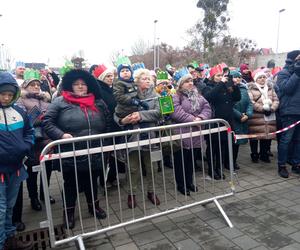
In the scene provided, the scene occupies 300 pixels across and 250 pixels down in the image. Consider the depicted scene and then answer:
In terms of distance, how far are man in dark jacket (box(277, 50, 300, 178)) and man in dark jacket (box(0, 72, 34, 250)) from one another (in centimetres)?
420

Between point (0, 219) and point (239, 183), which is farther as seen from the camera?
point (239, 183)

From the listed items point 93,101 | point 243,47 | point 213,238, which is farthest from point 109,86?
point 243,47

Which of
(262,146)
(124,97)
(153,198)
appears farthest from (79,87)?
(262,146)

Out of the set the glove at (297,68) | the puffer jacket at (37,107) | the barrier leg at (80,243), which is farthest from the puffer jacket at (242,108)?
the barrier leg at (80,243)

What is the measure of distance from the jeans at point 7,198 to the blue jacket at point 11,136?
0.13m

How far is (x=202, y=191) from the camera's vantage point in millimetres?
4824

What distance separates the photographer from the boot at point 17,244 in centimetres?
338

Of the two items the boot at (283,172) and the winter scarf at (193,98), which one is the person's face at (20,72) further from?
the boot at (283,172)

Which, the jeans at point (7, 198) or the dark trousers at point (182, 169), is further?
the dark trousers at point (182, 169)

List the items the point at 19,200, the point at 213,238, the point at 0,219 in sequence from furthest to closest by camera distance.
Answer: the point at 19,200, the point at 213,238, the point at 0,219

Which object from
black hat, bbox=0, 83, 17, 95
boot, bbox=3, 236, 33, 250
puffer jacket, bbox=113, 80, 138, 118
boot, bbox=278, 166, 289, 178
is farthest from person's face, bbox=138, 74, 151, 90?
boot, bbox=278, 166, 289, 178

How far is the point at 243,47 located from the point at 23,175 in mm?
33989

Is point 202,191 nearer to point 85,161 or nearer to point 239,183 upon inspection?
point 239,183

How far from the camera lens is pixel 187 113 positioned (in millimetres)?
4672
